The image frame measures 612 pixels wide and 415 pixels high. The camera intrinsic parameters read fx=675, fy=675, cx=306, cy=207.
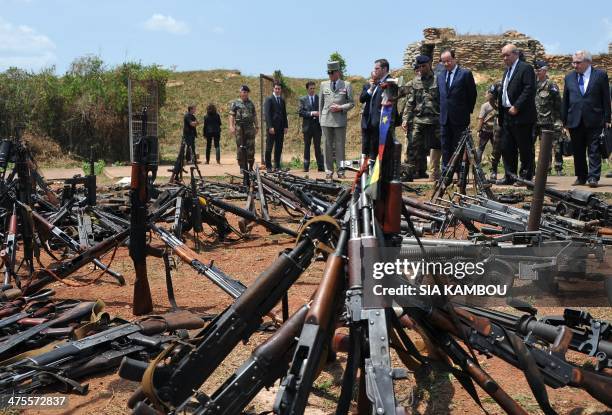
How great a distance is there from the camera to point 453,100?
426 inches

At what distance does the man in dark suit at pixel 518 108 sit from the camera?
10.5 metres

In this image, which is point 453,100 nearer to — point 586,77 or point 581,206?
point 586,77

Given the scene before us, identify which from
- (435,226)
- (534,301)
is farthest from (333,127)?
(534,301)

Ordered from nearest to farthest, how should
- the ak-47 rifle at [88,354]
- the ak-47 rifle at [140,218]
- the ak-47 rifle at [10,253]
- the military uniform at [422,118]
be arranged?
the ak-47 rifle at [88,354], the ak-47 rifle at [140,218], the ak-47 rifle at [10,253], the military uniform at [422,118]

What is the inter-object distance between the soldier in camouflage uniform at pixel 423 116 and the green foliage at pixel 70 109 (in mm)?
11883

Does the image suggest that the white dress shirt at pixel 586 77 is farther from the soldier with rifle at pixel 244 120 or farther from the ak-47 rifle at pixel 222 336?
the ak-47 rifle at pixel 222 336

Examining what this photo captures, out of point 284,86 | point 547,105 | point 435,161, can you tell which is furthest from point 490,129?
point 284,86

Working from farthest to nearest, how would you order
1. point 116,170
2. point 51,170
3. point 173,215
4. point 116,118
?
point 116,118 < point 51,170 < point 116,170 < point 173,215

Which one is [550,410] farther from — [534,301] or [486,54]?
[486,54]

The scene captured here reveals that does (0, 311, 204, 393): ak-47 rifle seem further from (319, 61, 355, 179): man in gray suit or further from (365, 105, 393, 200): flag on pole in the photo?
(319, 61, 355, 179): man in gray suit

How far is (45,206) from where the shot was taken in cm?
865

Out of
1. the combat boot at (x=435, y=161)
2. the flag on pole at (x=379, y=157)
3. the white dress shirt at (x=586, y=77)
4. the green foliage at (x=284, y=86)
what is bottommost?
the combat boot at (x=435, y=161)

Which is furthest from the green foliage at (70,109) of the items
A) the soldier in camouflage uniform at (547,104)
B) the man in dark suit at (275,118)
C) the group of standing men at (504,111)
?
the soldier in camouflage uniform at (547,104)

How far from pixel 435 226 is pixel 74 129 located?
59.2 ft
